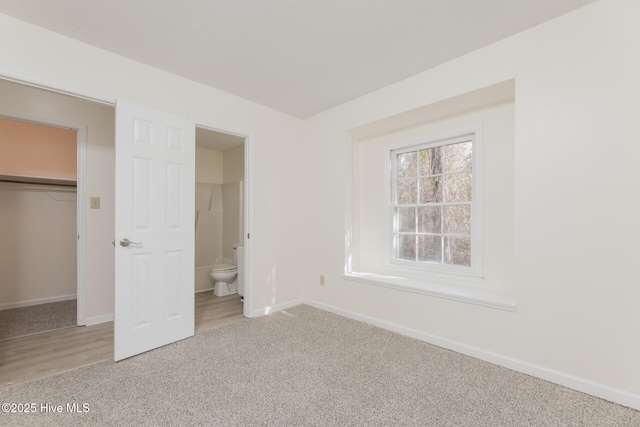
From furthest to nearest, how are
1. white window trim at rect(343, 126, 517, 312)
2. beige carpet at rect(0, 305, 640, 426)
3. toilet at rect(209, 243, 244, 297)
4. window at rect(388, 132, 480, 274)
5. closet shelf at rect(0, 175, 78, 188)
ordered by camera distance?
toilet at rect(209, 243, 244, 297)
closet shelf at rect(0, 175, 78, 188)
window at rect(388, 132, 480, 274)
white window trim at rect(343, 126, 517, 312)
beige carpet at rect(0, 305, 640, 426)

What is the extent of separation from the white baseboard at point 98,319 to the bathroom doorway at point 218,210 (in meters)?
Result: 1.18

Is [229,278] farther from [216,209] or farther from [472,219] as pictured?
[472,219]

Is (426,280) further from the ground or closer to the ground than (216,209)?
closer to the ground

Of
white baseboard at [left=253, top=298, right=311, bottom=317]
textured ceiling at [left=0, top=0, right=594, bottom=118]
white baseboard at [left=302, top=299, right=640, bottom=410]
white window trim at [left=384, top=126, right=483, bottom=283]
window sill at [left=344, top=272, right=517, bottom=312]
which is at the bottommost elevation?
white baseboard at [left=253, top=298, right=311, bottom=317]

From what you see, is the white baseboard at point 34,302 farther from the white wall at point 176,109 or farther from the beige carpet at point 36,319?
the white wall at point 176,109

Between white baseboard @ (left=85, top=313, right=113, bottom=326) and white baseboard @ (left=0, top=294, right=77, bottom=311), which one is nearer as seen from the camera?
white baseboard @ (left=85, top=313, right=113, bottom=326)

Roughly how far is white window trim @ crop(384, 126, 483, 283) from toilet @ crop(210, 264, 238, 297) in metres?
2.36

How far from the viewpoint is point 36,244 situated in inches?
148

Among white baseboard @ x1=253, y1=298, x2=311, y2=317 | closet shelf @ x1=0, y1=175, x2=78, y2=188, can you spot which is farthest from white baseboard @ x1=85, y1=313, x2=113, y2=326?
closet shelf @ x1=0, y1=175, x2=78, y2=188

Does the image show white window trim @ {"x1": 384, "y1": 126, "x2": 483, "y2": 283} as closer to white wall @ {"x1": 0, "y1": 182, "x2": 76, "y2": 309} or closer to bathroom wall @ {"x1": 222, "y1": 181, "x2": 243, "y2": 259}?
bathroom wall @ {"x1": 222, "y1": 181, "x2": 243, "y2": 259}

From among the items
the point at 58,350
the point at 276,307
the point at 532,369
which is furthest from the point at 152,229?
the point at 532,369

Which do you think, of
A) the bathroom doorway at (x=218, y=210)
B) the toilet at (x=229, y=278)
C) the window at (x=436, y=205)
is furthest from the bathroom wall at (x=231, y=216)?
the window at (x=436, y=205)

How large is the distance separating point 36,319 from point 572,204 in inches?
205

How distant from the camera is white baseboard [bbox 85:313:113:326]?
310 centimetres
